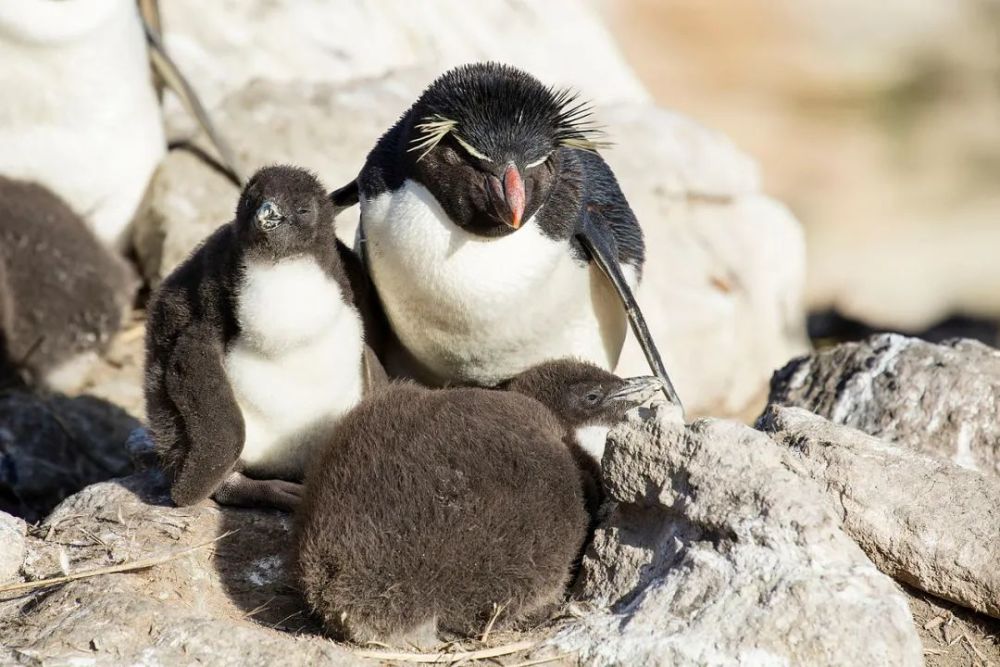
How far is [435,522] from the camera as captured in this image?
3172 mm

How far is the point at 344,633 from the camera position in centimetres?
319

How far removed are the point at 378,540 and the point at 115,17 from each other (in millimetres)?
4042

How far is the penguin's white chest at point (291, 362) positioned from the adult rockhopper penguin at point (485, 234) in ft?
0.88

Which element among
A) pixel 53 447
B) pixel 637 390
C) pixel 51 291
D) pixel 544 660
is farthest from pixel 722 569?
pixel 51 291

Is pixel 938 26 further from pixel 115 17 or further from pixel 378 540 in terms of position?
pixel 378 540

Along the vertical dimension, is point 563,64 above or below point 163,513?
above

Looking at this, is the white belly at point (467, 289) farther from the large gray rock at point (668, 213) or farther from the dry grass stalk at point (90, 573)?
the large gray rock at point (668, 213)

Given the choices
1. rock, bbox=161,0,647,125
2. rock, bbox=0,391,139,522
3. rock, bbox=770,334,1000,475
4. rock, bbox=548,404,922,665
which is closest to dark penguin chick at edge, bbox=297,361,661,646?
rock, bbox=548,404,922,665

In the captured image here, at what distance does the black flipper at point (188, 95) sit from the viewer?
6.57m

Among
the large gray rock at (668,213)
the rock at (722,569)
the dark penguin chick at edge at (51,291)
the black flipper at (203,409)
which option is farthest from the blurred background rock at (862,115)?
the black flipper at (203,409)

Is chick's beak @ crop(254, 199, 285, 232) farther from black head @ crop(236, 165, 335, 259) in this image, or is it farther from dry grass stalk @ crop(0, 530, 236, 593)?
dry grass stalk @ crop(0, 530, 236, 593)

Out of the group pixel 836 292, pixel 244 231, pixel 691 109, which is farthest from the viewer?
pixel 691 109

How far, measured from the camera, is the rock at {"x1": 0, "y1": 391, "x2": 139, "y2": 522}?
490 cm

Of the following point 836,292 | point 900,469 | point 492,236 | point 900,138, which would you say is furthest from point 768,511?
point 900,138
